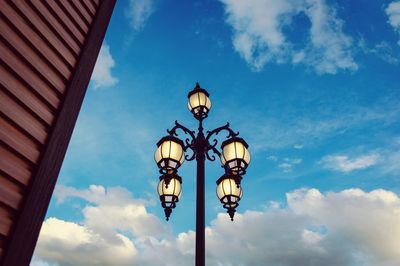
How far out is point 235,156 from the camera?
21.1 ft

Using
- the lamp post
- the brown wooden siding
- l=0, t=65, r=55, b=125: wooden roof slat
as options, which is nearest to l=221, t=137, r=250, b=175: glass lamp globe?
the lamp post

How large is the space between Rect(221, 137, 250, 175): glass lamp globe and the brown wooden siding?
3812mm

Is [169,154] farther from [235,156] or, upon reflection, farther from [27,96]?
[27,96]

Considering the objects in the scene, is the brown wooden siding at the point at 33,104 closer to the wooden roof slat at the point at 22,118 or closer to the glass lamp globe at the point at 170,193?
the wooden roof slat at the point at 22,118

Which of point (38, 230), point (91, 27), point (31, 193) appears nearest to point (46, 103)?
point (31, 193)

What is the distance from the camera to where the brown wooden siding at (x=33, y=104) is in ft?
7.28

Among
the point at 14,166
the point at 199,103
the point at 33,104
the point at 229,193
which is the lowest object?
the point at 14,166

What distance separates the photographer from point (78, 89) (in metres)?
3.04

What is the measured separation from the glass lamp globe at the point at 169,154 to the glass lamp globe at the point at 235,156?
88 cm

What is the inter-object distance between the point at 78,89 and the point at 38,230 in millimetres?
1324

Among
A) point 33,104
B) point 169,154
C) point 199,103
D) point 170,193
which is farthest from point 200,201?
point 33,104

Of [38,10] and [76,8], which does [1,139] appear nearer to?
[38,10]

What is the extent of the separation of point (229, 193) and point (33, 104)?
454 cm

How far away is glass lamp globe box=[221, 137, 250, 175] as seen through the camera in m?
6.38
